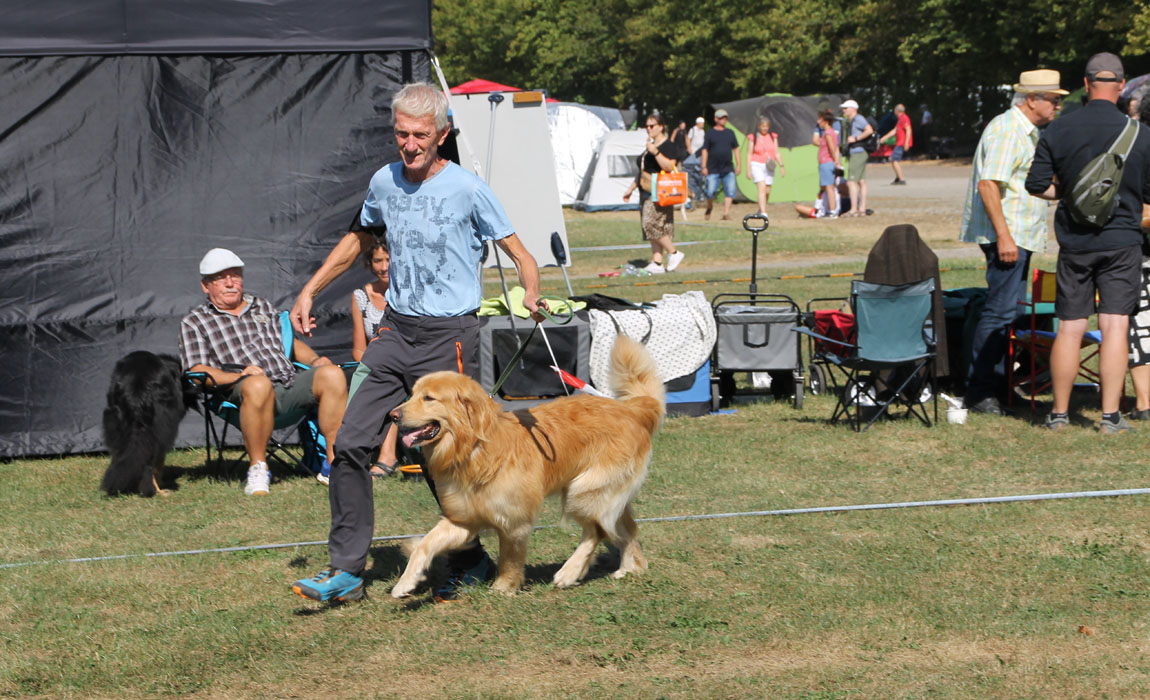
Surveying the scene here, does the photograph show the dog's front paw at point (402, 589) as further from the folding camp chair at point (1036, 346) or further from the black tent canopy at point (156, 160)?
the folding camp chair at point (1036, 346)

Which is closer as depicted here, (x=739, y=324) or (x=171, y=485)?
(x=171, y=485)

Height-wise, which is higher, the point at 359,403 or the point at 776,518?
the point at 359,403

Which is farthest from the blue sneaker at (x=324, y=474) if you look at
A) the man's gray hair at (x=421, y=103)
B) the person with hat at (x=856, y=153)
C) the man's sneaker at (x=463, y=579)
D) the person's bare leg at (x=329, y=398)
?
the person with hat at (x=856, y=153)

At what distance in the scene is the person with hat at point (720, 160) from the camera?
77.4 feet

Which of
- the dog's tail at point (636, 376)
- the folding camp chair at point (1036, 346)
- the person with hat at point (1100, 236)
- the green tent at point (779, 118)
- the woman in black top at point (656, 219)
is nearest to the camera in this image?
the dog's tail at point (636, 376)

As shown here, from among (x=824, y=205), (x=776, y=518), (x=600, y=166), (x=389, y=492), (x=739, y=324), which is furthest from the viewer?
(x=600, y=166)

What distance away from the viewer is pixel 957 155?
143ft

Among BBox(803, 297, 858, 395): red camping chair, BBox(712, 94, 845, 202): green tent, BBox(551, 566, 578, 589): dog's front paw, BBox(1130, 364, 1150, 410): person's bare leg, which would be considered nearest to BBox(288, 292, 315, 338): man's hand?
BBox(551, 566, 578, 589): dog's front paw

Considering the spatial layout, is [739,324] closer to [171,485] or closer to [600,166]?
[171,485]

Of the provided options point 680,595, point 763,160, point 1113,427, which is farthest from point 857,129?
point 680,595

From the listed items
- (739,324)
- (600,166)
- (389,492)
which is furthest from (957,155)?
(389,492)

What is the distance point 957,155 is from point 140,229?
4003cm

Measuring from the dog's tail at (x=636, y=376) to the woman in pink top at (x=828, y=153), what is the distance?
56.1 ft

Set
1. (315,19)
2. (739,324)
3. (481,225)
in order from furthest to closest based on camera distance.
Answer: (739,324), (315,19), (481,225)
